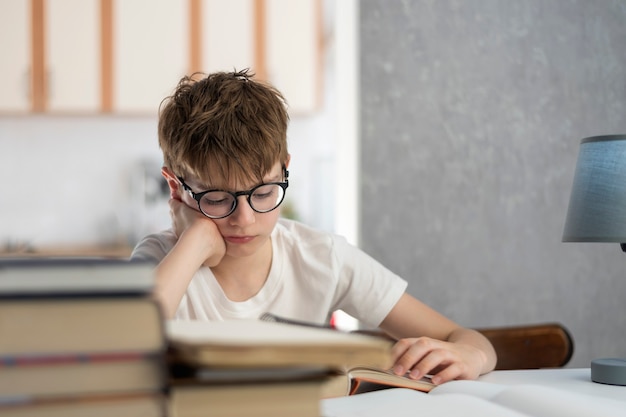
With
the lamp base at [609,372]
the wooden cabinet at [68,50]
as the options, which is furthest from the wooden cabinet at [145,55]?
the lamp base at [609,372]

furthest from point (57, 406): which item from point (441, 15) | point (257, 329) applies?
point (441, 15)

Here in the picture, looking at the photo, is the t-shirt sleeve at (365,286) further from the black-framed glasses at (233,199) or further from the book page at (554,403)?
the book page at (554,403)

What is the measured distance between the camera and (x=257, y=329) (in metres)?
0.53

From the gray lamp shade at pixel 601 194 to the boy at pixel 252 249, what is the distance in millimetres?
260

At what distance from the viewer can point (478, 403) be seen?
91 centimetres

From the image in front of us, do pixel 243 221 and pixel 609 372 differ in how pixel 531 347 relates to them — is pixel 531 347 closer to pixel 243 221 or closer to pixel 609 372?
pixel 609 372

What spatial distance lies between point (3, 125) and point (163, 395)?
4478 millimetres

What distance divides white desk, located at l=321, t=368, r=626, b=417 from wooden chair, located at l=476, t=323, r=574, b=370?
42 cm

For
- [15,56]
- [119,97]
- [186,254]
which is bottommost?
[186,254]

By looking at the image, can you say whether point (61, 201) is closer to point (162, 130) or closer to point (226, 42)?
point (226, 42)

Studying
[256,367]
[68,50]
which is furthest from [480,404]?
[68,50]

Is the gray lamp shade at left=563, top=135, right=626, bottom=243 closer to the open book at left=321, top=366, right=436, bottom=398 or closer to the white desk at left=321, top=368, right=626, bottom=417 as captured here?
the white desk at left=321, top=368, right=626, bottom=417

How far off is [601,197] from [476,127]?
1.19m

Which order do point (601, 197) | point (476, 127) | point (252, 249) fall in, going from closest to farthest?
point (601, 197)
point (252, 249)
point (476, 127)
